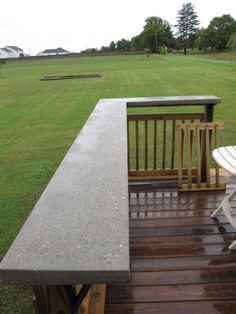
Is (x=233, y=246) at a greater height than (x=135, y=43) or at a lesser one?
lesser

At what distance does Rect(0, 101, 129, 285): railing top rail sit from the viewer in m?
0.93

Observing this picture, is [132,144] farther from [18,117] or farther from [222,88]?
[222,88]

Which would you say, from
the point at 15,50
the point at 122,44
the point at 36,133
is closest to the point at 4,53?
the point at 15,50

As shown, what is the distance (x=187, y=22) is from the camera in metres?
89.9

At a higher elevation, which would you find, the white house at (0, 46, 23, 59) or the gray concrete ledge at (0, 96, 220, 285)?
the gray concrete ledge at (0, 96, 220, 285)

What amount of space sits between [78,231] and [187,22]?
97.6 meters

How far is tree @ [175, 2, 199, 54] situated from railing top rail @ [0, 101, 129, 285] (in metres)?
92.9

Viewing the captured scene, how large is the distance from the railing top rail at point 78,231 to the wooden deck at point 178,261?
40.4 inches

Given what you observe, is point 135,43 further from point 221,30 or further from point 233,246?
point 233,246

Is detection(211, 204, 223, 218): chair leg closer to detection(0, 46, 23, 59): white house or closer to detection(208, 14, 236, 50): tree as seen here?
detection(208, 14, 236, 50): tree

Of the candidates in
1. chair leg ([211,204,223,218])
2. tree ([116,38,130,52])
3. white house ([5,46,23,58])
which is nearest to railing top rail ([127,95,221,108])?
chair leg ([211,204,223,218])

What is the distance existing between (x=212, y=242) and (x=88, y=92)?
44.8ft

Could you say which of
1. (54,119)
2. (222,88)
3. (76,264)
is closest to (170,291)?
(76,264)

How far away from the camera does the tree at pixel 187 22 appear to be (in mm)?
89325
